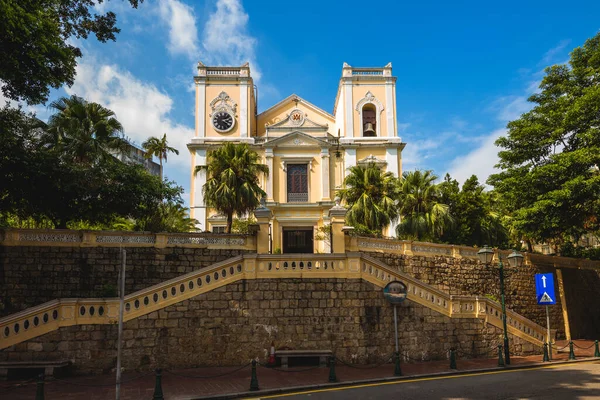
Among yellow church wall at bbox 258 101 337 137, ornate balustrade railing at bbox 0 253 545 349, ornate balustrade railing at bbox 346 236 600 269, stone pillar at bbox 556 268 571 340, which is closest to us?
ornate balustrade railing at bbox 0 253 545 349

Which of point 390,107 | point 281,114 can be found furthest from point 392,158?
point 281,114

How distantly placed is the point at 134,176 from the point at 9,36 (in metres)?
8.71

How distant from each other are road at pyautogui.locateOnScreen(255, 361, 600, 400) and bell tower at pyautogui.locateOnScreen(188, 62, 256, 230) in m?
24.7

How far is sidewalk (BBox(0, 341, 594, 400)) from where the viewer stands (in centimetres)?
1048

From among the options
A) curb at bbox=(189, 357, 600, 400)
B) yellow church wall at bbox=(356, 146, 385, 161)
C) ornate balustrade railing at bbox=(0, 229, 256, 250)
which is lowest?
curb at bbox=(189, 357, 600, 400)

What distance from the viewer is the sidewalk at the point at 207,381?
10.5 m

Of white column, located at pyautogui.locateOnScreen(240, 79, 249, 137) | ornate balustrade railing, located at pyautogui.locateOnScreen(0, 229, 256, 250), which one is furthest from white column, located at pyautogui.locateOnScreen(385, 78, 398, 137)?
ornate balustrade railing, located at pyautogui.locateOnScreen(0, 229, 256, 250)

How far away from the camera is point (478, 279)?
→ 22359mm

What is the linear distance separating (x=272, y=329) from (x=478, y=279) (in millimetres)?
12604

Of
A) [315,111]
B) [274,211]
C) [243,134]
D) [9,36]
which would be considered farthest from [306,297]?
[315,111]

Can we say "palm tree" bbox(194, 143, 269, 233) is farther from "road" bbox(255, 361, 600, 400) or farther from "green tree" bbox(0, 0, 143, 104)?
"road" bbox(255, 361, 600, 400)

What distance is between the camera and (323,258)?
15477 millimetres

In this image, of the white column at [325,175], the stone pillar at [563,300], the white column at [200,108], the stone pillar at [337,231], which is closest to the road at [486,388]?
the stone pillar at [337,231]

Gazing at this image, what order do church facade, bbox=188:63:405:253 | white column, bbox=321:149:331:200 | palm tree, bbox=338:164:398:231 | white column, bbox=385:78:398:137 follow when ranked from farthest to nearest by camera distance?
white column, bbox=385:78:398:137, white column, bbox=321:149:331:200, church facade, bbox=188:63:405:253, palm tree, bbox=338:164:398:231
